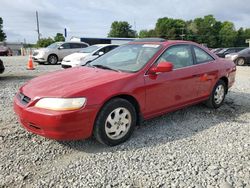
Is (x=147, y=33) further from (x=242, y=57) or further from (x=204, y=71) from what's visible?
(x=204, y=71)

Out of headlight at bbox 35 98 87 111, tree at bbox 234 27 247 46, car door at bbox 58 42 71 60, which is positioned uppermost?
tree at bbox 234 27 247 46

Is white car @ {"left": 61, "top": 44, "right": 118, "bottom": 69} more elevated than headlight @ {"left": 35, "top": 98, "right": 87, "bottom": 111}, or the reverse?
white car @ {"left": 61, "top": 44, "right": 118, "bottom": 69}

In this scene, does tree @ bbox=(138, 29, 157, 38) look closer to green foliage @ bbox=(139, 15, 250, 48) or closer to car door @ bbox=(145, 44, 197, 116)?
green foliage @ bbox=(139, 15, 250, 48)

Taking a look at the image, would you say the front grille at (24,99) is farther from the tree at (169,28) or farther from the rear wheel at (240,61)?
the tree at (169,28)

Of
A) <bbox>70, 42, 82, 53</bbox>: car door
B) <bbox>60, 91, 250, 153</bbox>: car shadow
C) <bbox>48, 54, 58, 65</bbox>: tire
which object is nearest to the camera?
<bbox>60, 91, 250, 153</bbox>: car shadow

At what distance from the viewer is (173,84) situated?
4.35 meters

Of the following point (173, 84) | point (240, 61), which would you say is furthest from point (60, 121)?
point (240, 61)

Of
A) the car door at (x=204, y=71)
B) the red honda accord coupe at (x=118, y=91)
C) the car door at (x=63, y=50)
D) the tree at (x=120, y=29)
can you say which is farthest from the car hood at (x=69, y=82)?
the tree at (x=120, y=29)

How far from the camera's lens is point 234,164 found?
3.28 meters

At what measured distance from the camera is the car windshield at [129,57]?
4.18 meters

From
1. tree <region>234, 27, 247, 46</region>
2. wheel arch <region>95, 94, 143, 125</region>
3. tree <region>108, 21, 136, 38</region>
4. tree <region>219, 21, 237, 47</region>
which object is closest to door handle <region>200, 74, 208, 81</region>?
wheel arch <region>95, 94, 143, 125</region>

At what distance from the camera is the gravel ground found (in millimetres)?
2914

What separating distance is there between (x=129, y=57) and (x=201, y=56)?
1.55 meters

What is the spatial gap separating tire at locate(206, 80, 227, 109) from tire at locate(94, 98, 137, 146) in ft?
7.32
